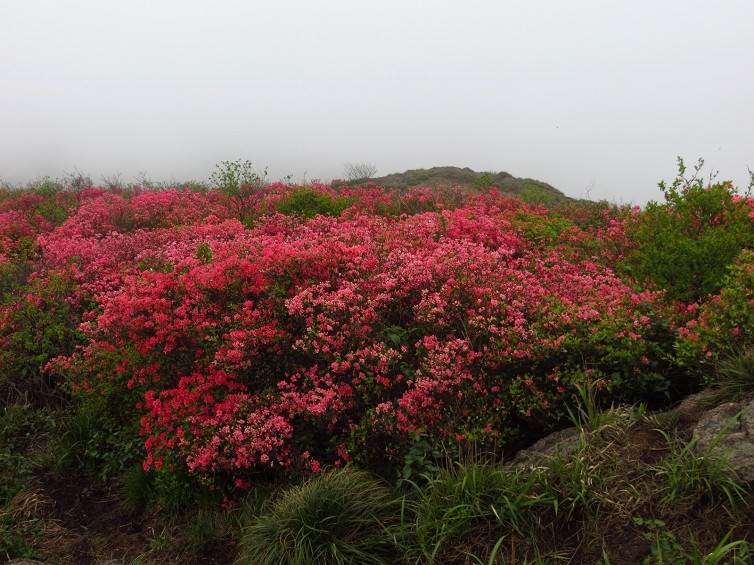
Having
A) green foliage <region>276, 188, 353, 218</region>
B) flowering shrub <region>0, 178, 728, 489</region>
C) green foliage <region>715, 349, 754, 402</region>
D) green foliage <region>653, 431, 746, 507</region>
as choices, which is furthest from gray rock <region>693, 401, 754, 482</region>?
green foliage <region>276, 188, 353, 218</region>

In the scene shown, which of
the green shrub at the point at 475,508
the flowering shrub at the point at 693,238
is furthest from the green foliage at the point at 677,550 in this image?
the flowering shrub at the point at 693,238

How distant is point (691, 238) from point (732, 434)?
11.6 ft

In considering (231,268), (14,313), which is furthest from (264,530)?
(14,313)

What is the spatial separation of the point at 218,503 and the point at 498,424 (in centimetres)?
275

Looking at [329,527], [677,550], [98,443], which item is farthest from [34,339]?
[677,550]

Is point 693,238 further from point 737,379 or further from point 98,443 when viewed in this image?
point 98,443

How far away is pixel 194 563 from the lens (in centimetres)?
502

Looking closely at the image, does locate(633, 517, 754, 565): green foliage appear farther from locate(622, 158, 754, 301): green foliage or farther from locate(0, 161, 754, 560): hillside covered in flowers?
locate(622, 158, 754, 301): green foliage

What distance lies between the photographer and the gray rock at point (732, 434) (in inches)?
144

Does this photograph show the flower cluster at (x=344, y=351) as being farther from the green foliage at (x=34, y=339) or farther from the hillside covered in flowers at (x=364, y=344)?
the green foliage at (x=34, y=339)

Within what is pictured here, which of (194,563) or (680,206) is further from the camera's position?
(680,206)

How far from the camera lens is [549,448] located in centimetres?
462

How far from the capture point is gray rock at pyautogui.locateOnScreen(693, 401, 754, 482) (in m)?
3.66

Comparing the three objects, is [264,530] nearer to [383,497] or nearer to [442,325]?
[383,497]
